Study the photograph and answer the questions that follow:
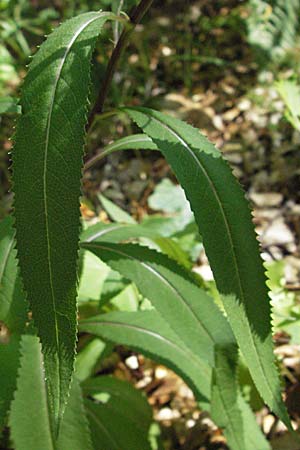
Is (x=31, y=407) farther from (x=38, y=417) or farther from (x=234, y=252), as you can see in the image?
(x=234, y=252)

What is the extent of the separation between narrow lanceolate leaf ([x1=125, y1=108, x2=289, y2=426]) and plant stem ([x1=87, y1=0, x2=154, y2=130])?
178 millimetres

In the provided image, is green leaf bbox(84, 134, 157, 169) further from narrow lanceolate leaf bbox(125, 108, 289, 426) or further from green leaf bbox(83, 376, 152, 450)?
green leaf bbox(83, 376, 152, 450)

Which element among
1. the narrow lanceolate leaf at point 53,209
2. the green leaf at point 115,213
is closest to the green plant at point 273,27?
the green leaf at point 115,213

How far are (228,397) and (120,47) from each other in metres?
0.76

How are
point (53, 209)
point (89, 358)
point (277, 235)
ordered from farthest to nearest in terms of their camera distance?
1. point (277, 235)
2. point (89, 358)
3. point (53, 209)

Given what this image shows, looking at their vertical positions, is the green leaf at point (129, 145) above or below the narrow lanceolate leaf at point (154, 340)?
above

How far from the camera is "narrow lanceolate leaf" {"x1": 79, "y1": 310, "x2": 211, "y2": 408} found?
53.5 inches

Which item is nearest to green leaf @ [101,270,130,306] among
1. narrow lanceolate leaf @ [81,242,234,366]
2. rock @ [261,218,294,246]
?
narrow lanceolate leaf @ [81,242,234,366]

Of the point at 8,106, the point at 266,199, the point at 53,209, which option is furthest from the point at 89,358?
the point at 266,199

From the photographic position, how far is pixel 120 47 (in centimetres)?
100

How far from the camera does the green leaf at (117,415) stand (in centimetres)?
135

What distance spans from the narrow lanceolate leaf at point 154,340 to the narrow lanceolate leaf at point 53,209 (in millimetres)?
617

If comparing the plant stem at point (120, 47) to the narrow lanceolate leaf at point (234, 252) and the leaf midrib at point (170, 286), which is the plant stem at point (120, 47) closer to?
the narrow lanceolate leaf at point (234, 252)

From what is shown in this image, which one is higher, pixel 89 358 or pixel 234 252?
pixel 234 252
